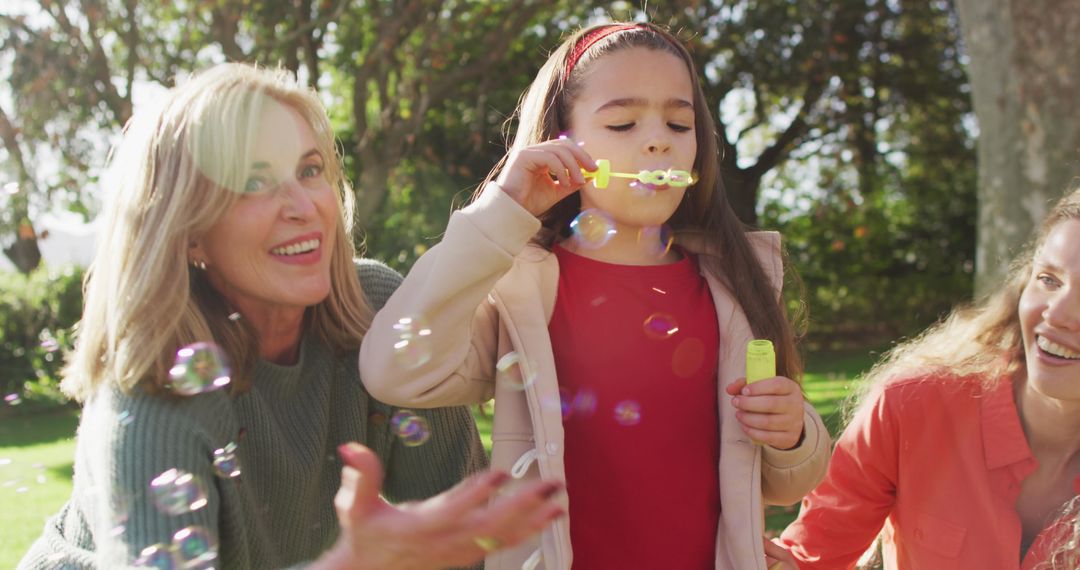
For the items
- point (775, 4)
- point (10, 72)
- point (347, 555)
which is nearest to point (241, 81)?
point (347, 555)

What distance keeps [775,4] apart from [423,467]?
9.18m

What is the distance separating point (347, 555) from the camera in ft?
4.18

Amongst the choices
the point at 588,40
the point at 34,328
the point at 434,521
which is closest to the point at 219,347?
the point at 434,521

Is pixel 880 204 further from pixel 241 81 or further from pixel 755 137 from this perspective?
pixel 241 81

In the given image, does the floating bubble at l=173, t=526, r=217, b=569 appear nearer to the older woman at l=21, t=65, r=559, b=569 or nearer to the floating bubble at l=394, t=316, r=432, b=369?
the older woman at l=21, t=65, r=559, b=569

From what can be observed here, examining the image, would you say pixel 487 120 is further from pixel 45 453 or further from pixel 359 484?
pixel 359 484

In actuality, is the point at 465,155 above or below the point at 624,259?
below

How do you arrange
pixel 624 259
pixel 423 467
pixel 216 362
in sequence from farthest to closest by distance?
pixel 423 467, pixel 624 259, pixel 216 362

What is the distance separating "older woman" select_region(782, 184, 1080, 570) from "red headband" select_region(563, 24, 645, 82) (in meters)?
1.05

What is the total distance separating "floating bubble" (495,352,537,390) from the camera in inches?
67.8

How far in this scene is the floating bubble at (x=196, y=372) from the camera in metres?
1.71

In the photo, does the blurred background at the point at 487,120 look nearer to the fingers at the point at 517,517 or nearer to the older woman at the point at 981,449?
the older woman at the point at 981,449

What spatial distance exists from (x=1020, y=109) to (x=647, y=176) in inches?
148

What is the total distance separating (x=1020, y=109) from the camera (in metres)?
4.75
